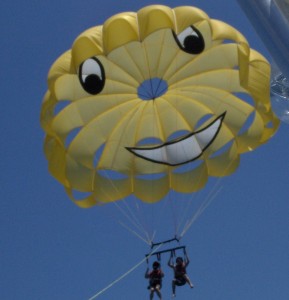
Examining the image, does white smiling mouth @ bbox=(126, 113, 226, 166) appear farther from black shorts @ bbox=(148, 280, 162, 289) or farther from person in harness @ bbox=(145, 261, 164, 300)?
black shorts @ bbox=(148, 280, 162, 289)

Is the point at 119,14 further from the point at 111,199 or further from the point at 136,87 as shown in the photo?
the point at 111,199

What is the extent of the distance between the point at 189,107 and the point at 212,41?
1552mm

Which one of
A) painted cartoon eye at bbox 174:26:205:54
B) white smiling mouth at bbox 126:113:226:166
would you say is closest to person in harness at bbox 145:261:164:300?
white smiling mouth at bbox 126:113:226:166

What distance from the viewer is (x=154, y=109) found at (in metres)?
14.3

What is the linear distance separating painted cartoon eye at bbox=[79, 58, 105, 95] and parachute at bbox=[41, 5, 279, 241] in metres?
0.02

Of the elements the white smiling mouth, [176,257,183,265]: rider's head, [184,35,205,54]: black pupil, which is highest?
[184,35,205,54]: black pupil

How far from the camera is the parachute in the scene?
12.9 m

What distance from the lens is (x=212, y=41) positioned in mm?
13094

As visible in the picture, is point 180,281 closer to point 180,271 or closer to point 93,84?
point 180,271

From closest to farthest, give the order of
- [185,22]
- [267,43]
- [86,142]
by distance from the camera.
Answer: [267,43] < [185,22] < [86,142]

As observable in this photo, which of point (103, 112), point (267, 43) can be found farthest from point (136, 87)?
point (267, 43)

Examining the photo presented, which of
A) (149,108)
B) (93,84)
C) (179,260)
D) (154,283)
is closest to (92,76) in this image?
(93,84)

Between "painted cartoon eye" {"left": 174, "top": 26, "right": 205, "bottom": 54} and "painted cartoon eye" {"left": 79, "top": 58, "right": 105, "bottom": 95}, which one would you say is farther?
"painted cartoon eye" {"left": 79, "top": 58, "right": 105, "bottom": 95}

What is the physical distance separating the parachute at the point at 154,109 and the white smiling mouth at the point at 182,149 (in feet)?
0.07
